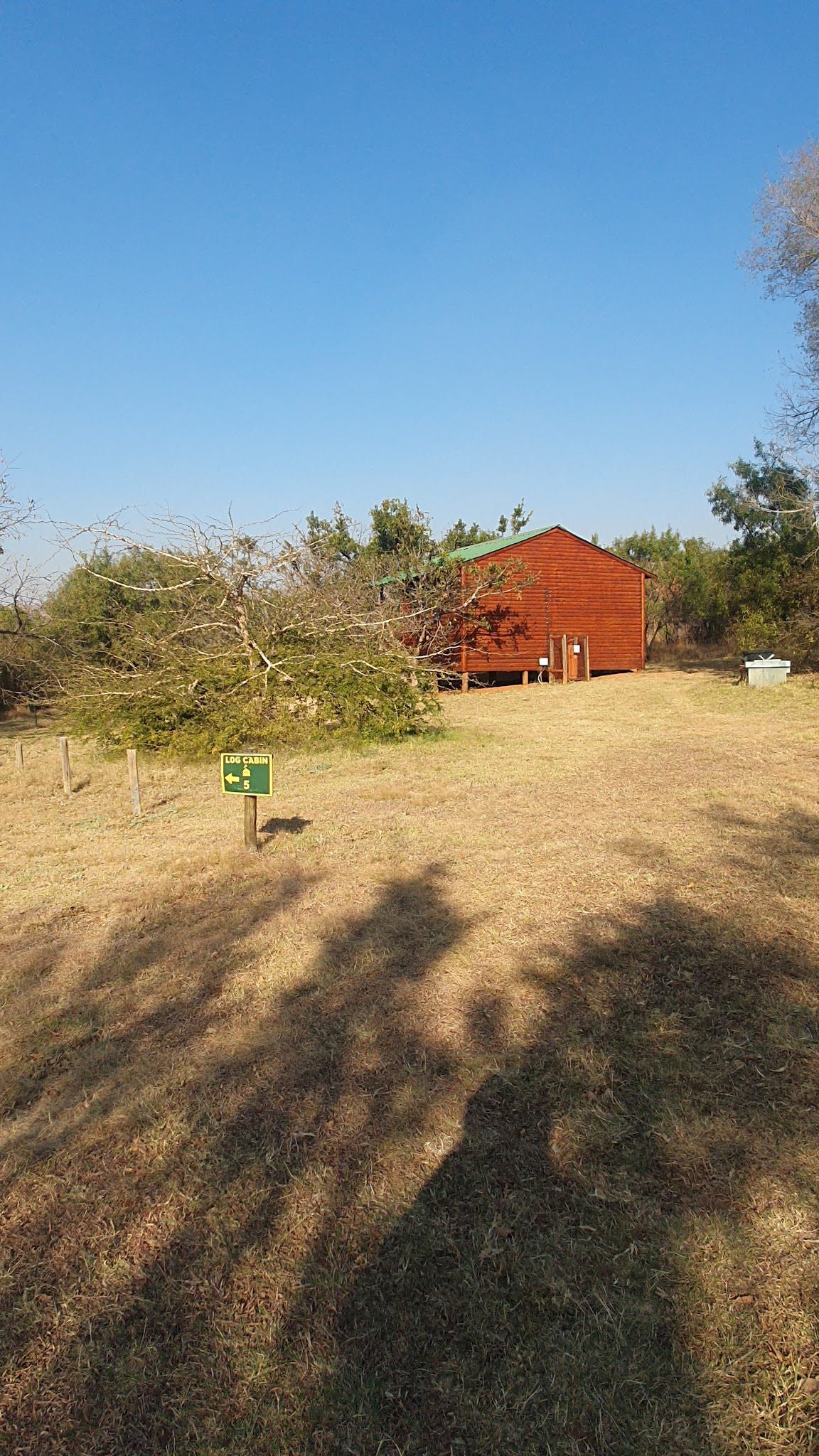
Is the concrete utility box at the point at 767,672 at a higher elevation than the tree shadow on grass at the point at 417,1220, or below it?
higher

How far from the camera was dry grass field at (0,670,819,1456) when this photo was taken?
187cm

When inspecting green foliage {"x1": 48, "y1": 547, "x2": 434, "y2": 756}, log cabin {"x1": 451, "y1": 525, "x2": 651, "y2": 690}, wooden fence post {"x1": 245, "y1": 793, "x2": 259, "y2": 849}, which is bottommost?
wooden fence post {"x1": 245, "y1": 793, "x2": 259, "y2": 849}

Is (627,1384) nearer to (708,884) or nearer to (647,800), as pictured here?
(708,884)

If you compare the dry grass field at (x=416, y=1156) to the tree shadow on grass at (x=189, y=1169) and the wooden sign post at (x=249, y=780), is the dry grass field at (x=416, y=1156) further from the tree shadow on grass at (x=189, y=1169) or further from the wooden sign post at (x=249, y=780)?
the wooden sign post at (x=249, y=780)

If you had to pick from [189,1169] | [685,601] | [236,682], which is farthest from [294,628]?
[685,601]

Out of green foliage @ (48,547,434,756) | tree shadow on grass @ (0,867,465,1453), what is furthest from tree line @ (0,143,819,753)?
tree shadow on grass @ (0,867,465,1453)

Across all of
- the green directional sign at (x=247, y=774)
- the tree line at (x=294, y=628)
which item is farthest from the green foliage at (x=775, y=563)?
the green directional sign at (x=247, y=774)

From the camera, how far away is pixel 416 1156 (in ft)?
8.75

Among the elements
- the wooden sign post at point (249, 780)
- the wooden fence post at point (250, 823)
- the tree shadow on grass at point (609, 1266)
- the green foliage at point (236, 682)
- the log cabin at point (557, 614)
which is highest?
the log cabin at point (557, 614)

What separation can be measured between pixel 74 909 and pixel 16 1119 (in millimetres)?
2387

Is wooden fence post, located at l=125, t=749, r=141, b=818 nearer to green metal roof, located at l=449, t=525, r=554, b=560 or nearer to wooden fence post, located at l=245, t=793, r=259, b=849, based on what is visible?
wooden fence post, located at l=245, t=793, r=259, b=849

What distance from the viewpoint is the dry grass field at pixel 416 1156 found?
1.87 meters

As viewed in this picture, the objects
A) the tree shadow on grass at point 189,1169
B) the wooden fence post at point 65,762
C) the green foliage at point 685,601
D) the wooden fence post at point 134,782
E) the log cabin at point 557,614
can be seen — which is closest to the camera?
Answer: the tree shadow on grass at point 189,1169

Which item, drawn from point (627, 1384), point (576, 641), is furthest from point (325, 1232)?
point (576, 641)
